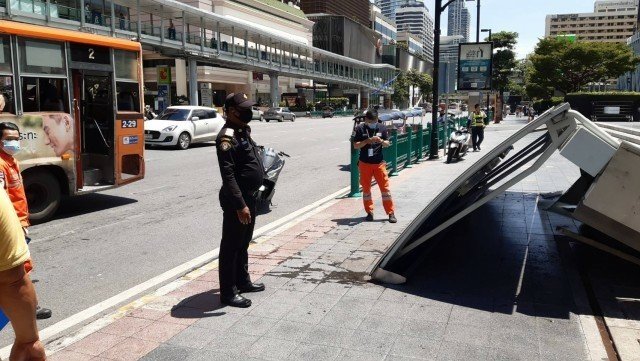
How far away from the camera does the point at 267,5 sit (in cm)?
7506

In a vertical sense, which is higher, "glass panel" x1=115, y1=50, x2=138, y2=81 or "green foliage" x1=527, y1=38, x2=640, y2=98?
"green foliage" x1=527, y1=38, x2=640, y2=98

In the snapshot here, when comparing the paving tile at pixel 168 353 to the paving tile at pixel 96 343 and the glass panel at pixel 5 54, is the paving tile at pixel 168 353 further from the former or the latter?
the glass panel at pixel 5 54

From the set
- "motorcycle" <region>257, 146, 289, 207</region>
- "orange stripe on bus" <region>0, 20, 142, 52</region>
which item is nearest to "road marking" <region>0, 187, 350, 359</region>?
"motorcycle" <region>257, 146, 289, 207</region>

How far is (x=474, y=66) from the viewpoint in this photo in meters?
23.5

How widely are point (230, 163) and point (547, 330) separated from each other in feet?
9.24

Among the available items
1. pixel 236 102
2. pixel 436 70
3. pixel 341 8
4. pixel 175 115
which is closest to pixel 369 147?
pixel 236 102

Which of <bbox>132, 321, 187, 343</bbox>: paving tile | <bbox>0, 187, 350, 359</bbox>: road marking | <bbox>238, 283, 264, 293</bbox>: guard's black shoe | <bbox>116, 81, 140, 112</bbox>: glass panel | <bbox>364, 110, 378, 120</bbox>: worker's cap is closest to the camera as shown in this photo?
<bbox>132, 321, 187, 343</bbox>: paving tile

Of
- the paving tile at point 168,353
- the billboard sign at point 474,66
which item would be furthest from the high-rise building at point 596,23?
the paving tile at point 168,353

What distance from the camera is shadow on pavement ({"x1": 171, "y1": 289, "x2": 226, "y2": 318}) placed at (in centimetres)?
446

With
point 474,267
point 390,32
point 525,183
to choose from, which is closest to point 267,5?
point 525,183

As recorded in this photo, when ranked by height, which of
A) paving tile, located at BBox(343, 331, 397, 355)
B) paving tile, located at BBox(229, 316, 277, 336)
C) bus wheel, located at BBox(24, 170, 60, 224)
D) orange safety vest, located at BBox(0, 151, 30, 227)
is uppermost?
orange safety vest, located at BBox(0, 151, 30, 227)

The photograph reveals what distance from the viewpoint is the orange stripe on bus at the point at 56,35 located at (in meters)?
7.46

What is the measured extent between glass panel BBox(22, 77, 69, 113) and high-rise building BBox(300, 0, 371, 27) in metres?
112

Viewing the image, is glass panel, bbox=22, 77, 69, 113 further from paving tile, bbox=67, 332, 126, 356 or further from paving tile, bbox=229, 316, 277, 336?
paving tile, bbox=229, 316, 277, 336
